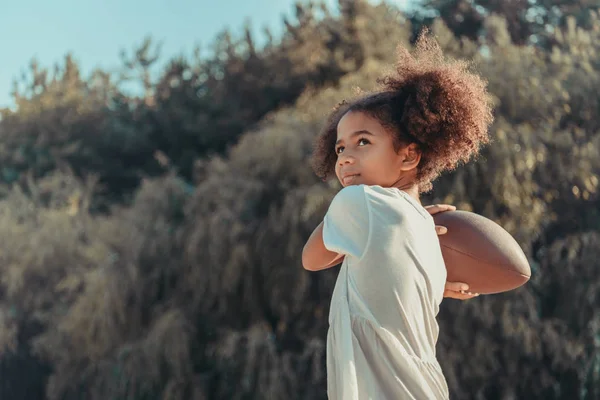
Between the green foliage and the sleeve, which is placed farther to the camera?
the green foliage

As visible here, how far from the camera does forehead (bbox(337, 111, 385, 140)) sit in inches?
70.2

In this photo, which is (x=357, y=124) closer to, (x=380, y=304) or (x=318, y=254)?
(x=318, y=254)

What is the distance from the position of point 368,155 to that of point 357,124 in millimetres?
78

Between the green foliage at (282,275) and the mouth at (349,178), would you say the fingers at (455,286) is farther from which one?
the green foliage at (282,275)

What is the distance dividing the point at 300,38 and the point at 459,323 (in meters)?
7.47

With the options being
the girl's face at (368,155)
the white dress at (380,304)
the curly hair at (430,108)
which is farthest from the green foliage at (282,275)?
the white dress at (380,304)

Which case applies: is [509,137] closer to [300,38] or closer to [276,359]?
[276,359]

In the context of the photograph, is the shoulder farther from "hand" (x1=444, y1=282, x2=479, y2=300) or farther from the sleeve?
"hand" (x1=444, y1=282, x2=479, y2=300)

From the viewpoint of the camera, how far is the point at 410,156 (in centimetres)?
183

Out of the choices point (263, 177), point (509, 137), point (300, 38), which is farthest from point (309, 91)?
point (509, 137)

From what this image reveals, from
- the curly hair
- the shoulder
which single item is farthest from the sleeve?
the curly hair

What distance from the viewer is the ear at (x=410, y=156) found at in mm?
1818

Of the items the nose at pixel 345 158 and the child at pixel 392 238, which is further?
the nose at pixel 345 158

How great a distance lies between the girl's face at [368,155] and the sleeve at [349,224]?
0.16 metres
